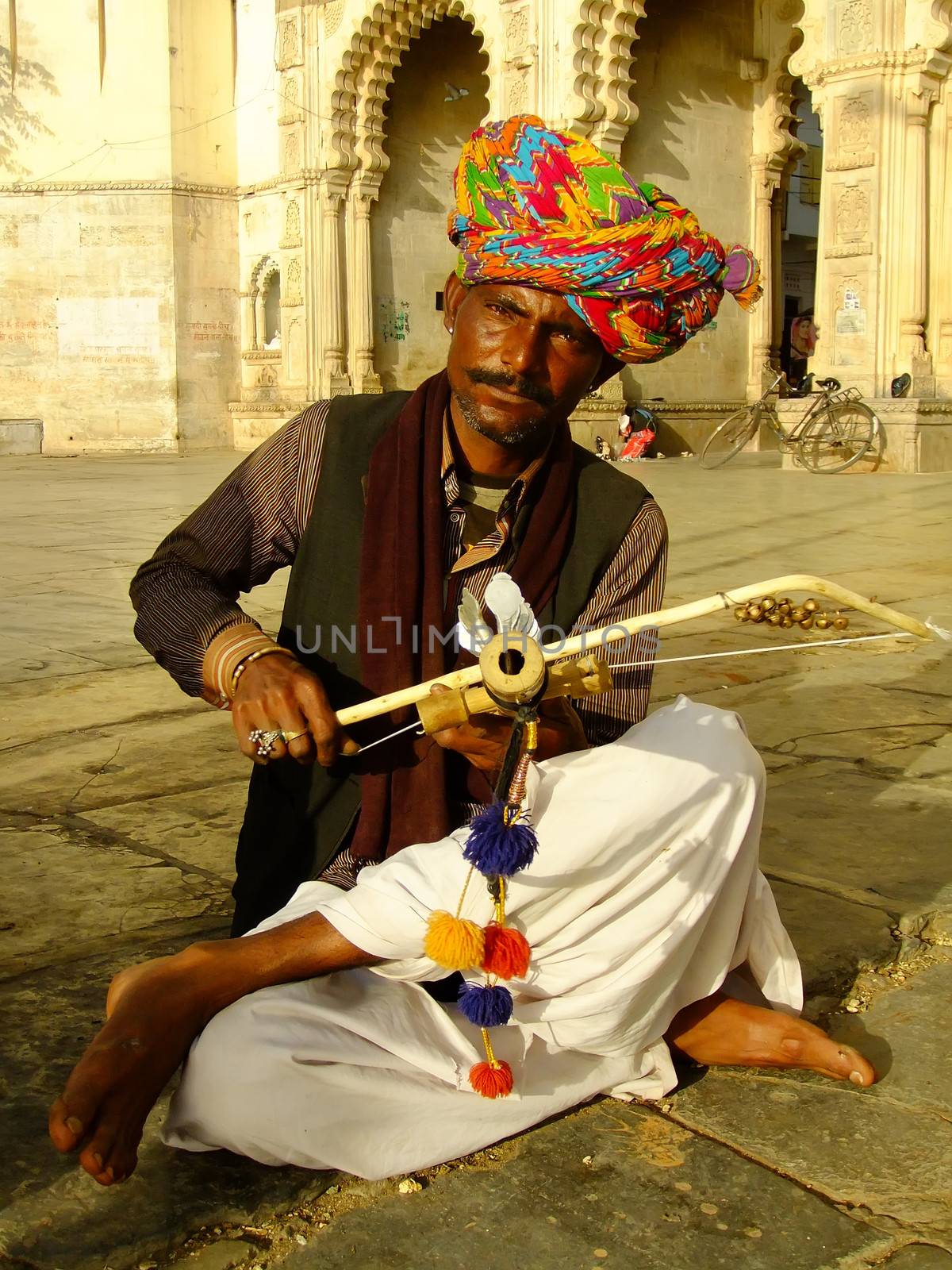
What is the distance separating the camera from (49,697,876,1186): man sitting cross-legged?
141 centimetres

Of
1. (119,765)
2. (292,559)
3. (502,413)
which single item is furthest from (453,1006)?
(119,765)

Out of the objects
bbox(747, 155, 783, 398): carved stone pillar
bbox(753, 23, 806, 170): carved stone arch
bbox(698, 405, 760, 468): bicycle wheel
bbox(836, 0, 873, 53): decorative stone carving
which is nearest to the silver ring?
bbox(836, 0, 873, 53): decorative stone carving

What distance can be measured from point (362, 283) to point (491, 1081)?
607 inches

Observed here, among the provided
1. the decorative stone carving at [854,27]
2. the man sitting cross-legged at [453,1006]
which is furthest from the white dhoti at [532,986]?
the decorative stone carving at [854,27]

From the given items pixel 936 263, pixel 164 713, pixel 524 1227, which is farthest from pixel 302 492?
pixel 936 263

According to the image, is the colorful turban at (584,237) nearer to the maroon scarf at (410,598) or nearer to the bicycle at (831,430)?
the maroon scarf at (410,598)

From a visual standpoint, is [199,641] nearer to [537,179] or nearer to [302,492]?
→ [302,492]

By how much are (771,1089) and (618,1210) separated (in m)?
0.36

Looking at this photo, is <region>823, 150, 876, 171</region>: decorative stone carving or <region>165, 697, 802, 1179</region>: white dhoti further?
<region>823, 150, 876, 171</region>: decorative stone carving

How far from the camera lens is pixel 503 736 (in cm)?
153

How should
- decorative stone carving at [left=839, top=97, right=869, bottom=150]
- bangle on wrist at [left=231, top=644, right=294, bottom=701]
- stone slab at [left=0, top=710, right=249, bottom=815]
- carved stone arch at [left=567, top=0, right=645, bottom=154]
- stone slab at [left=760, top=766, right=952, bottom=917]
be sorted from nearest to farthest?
bangle on wrist at [left=231, top=644, right=294, bottom=701], stone slab at [left=760, top=766, right=952, bottom=917], stone slab at [left=0, top=710, right=249, bottom=815], decorative stone carving at [left=839, top=97, right=869, bottom=150], carved stone arch at [left=567, top=0, right=645, bottom=154]

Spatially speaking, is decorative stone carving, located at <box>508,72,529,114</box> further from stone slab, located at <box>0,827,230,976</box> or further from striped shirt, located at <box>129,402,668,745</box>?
striped shirt, located at <box>129,402,668,745</box>

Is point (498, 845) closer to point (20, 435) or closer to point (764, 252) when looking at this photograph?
point (764, 252)

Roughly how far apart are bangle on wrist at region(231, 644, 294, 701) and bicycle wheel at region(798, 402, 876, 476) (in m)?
9.89
